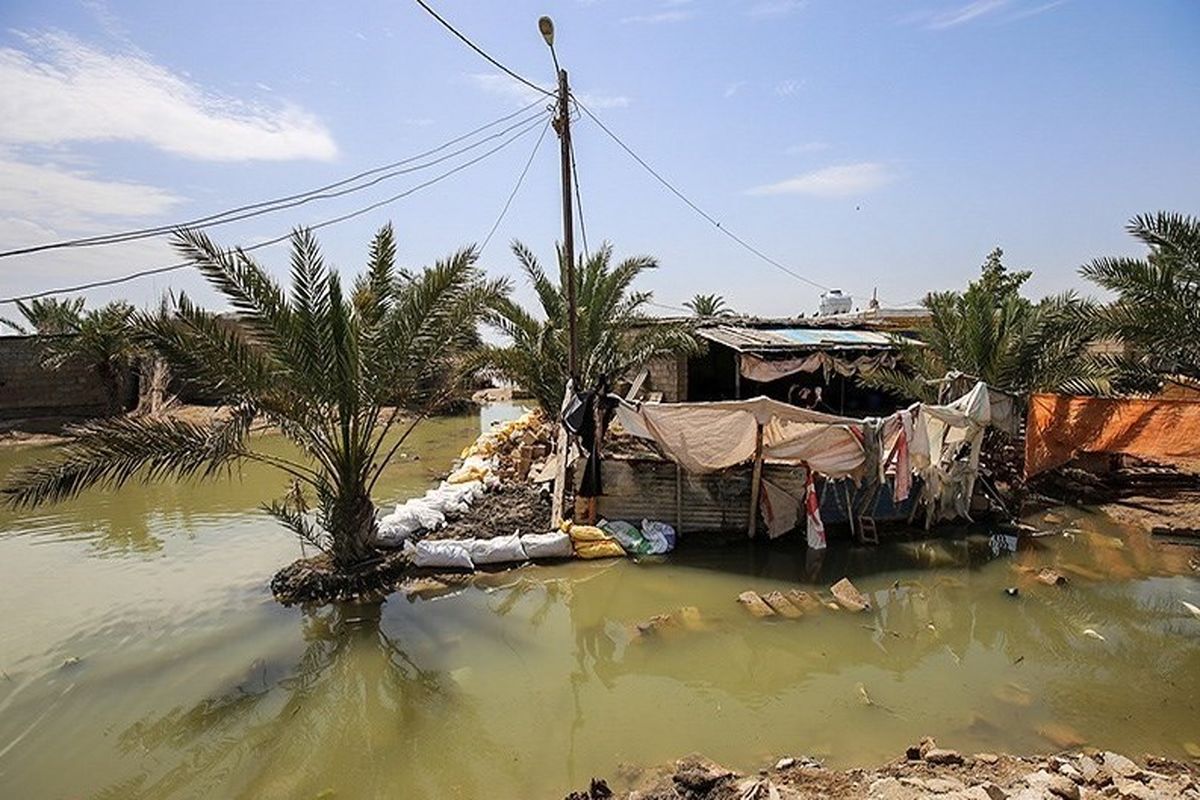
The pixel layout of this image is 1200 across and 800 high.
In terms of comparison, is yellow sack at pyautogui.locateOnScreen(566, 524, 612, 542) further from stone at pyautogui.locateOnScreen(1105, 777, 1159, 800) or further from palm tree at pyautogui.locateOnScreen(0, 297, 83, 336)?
palm tree at pyautogui.locateOnScreen(0, 297, 83, 336)

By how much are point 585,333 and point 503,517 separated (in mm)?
4802

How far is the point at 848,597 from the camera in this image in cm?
645

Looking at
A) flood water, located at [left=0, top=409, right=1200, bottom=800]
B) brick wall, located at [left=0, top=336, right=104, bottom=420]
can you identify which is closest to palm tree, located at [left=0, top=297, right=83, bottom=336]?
brick wall, located at [left=0, top=336, right=104, bottom=420]

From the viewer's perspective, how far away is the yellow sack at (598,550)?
24.9 ft

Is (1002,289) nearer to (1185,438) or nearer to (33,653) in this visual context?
(1185,438)

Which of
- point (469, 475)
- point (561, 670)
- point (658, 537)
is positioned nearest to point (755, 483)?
point (658, 537)

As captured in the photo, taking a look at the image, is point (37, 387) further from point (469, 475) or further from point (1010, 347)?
point (1010, 347)

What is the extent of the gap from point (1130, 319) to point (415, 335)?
9.16m

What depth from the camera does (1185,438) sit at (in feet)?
28.5

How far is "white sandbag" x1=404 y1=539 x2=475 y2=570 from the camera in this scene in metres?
7.17

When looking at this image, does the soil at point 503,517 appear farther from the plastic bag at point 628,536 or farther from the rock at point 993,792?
the rock at point 993,792

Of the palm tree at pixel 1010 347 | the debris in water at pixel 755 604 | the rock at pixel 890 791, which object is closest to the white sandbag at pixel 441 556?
the debris in water at pixel 755 604

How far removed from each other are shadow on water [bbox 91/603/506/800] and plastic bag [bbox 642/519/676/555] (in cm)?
316

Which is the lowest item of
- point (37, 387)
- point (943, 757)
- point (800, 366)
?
point (943, 757)
